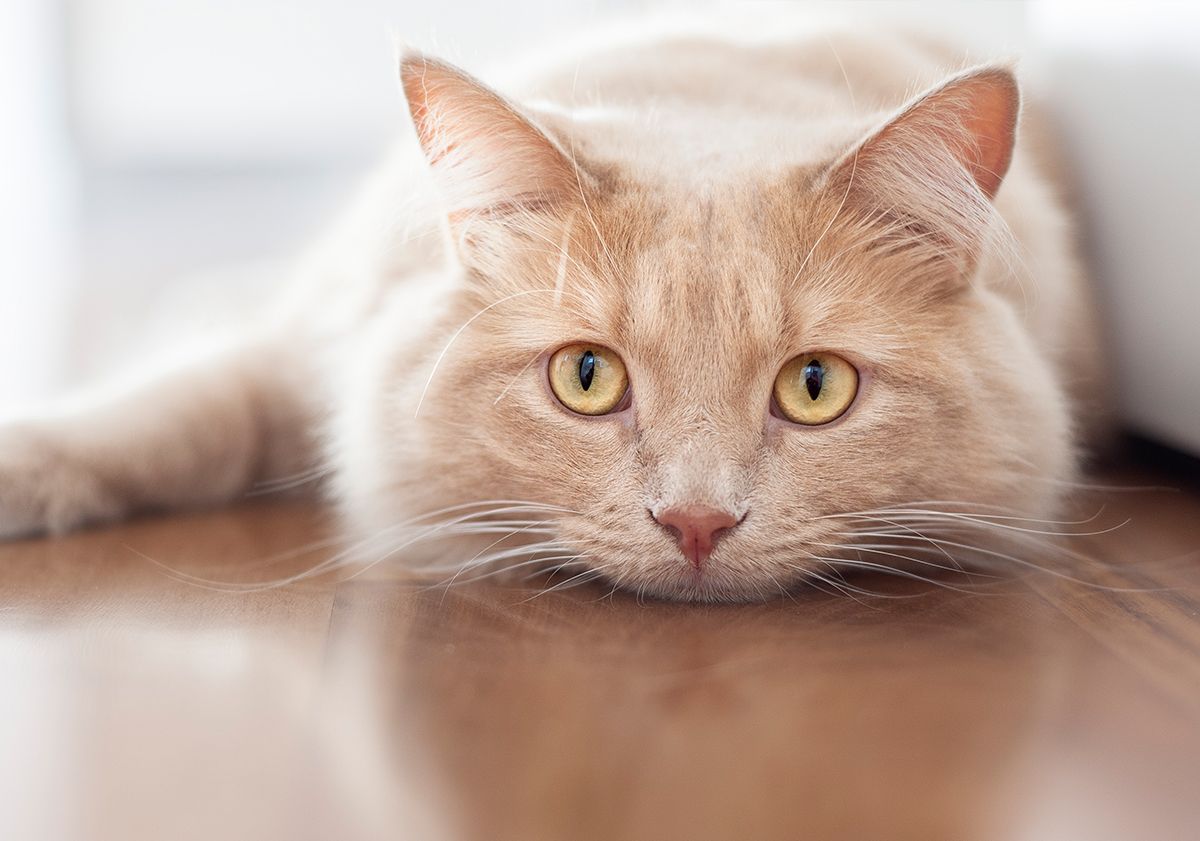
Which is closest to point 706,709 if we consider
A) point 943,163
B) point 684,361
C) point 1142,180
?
point 684,361

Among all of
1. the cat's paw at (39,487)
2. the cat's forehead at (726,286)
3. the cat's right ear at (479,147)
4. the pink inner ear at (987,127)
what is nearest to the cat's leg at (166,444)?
the cat's paw at (39,487)

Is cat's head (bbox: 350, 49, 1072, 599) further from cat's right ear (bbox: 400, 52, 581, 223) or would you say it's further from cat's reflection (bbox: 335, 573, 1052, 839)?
cat's reflection (bbox: 335, 573, 1052, 839)

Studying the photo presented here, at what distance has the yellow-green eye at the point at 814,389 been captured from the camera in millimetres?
1340

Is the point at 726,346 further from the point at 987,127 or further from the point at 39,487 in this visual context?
the point at 39,487

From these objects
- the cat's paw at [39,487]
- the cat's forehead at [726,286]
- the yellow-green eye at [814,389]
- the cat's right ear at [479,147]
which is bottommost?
the cat's paw at [39,487]

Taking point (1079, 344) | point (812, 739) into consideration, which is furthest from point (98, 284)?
point (812, 739)

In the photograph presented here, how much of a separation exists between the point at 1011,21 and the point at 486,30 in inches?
136

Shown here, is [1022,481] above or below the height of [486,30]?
below

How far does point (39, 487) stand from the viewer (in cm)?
158

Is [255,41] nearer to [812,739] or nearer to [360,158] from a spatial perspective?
[360,158]

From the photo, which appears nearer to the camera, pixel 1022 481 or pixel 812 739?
pixel 812 739

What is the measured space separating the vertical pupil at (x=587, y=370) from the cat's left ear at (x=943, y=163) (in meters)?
0.35

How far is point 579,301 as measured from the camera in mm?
1373

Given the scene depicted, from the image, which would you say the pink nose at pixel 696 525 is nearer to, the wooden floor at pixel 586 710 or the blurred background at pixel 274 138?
the wooden floor at pixel 586 710
